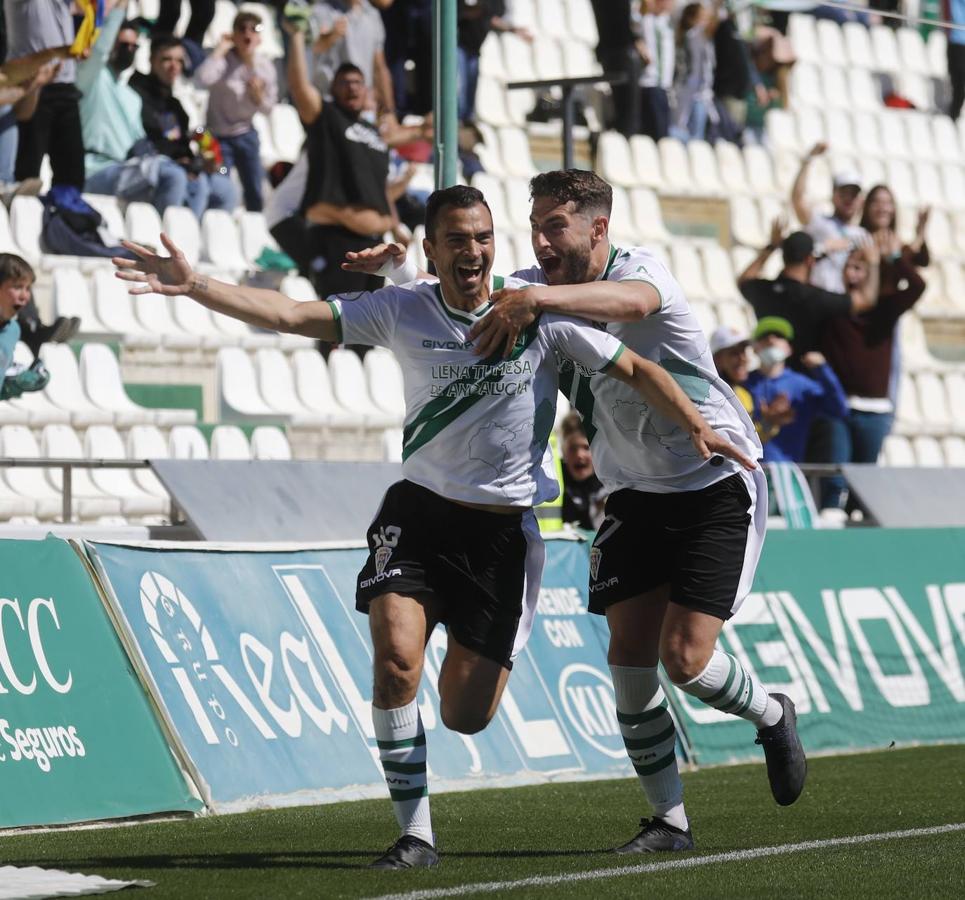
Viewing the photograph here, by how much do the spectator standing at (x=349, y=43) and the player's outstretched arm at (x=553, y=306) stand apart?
1059 cm

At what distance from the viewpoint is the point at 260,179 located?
16922 millimetres

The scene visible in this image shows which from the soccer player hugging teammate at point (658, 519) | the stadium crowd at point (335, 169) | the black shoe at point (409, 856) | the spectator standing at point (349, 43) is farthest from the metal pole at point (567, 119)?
the black shoe at point (409, 856)

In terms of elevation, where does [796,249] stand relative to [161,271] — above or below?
below

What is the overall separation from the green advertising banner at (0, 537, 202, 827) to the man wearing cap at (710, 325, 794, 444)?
595cm

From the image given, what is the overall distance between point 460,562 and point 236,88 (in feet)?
34.9

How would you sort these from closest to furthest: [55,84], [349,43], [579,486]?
[579,486], [55,84], [349,43]

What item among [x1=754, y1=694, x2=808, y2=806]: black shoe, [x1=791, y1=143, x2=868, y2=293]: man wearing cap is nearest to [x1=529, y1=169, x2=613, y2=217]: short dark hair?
[x1=754, y1=694, x2=808, y2=806]: black shoe

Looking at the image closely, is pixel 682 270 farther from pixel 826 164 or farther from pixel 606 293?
pixel 606 293

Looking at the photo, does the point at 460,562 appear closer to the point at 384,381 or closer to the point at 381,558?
the point at 381,558

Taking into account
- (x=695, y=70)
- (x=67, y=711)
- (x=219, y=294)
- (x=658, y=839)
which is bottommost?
(x=658, y=839)

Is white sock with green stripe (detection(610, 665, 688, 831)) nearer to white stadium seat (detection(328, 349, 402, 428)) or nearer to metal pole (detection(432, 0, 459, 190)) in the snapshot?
metal pole (detection(432, 0, 459, 190))

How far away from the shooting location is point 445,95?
1090 cm

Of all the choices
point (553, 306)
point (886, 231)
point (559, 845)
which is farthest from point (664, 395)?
point (886, 231)

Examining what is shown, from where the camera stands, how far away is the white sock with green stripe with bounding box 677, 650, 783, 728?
268 inches
